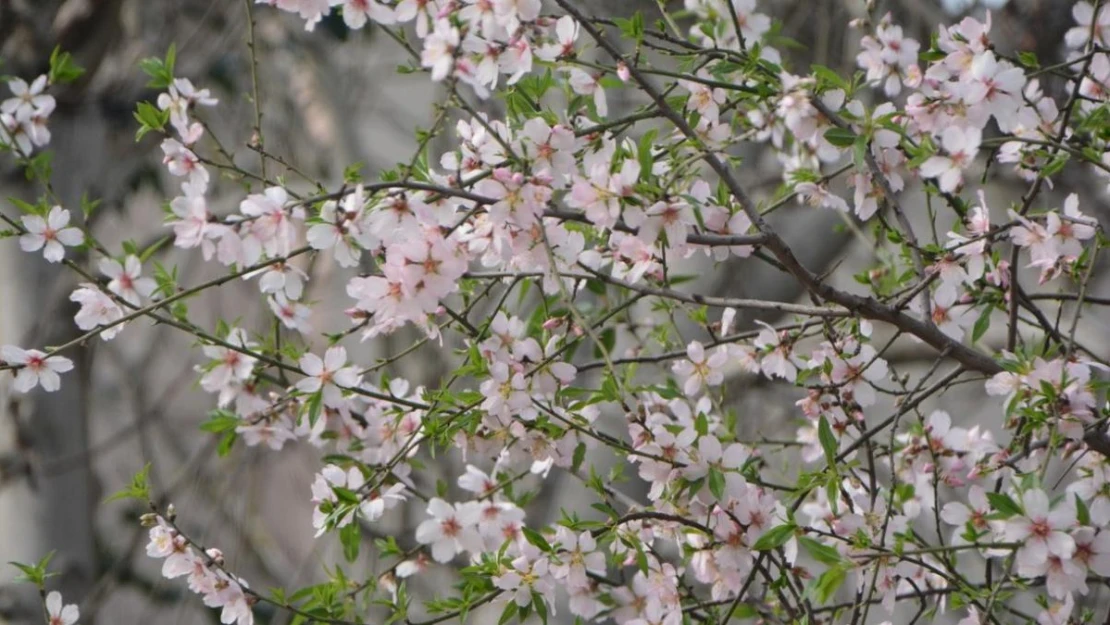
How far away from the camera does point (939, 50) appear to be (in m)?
1.36

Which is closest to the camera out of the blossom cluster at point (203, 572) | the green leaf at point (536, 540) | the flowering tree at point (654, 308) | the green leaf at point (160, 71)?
the flowering tree at point (654, 308)

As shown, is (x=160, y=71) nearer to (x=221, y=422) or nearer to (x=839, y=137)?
(x=221, y=422)

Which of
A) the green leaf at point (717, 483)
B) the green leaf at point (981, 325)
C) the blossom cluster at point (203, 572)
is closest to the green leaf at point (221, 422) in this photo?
the blossom cluster at point (203, 572)

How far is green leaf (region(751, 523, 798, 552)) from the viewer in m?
1.19

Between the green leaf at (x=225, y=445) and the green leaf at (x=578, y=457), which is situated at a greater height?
the green leaf at (x=225, y=445)

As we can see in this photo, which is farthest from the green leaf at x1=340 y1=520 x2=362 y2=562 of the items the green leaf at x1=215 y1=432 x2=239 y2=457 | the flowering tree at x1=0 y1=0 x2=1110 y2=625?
the green leaf at x1=215 y1=432 x2=239 y2=457

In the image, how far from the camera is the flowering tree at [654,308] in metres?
1.14

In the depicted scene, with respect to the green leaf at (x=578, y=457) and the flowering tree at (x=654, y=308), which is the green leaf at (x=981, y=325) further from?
the green leaf at (x=578, y=457)

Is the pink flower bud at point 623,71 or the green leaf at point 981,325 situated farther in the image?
the green leaf at point 981,325

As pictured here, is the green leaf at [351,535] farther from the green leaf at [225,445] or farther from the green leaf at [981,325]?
the green leaf at [981,325]

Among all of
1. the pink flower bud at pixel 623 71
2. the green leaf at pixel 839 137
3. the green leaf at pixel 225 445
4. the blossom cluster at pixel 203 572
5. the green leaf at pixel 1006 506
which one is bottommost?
the blossom cluster at pixel 203 572

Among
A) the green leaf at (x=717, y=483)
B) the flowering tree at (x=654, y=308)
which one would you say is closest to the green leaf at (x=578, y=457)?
the flowering tree at (x=654, y=308)

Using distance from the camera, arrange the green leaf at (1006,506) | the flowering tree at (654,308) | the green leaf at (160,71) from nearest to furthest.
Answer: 1. the green leaf at (1006,506)
2. the flowering tree at (654,308)
3. the green leaf at (160,71)

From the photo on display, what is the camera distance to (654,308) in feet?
5.44
